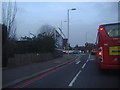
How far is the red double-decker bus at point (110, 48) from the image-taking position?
11.7 metres

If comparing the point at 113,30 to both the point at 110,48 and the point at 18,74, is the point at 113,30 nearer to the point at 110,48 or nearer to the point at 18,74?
the point at 110,48

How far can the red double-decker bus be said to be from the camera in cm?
1169

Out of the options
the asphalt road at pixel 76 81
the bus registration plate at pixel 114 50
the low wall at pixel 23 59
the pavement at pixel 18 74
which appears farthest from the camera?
the low wall at pixel 23 59

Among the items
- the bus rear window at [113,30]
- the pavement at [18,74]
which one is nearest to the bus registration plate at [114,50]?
the bus rear window at [113,30]

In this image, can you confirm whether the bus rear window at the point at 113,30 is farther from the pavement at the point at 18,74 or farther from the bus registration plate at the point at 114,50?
the pavement at the point at 18,74

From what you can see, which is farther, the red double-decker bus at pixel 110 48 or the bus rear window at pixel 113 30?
the bus rear window at pixel 113 30

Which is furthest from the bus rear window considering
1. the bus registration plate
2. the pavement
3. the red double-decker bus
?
the pavement

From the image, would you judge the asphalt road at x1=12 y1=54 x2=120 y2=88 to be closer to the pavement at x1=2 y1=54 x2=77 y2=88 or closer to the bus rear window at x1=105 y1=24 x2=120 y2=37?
the pavement at x1=2 y1=54 x2=77 y2=88

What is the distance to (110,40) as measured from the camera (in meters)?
11.9

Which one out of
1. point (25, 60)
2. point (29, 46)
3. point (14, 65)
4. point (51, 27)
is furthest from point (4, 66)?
point (51, 27)

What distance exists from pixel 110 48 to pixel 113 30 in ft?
3.64

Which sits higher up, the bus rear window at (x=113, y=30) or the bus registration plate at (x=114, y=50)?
the bus rear window at (x=113, y=30)

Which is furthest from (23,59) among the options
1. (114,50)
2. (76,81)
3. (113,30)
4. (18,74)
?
(114,50)

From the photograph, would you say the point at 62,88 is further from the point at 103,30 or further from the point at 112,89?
the point at 103,30
